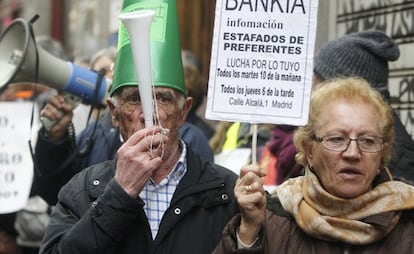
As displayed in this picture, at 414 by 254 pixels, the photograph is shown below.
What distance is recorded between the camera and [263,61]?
372 cm

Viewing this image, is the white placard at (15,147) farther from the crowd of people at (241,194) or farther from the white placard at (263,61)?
the white placard at (263,61)

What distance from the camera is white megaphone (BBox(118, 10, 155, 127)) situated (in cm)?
376

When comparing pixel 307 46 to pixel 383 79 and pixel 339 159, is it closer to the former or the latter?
pixel 339 159

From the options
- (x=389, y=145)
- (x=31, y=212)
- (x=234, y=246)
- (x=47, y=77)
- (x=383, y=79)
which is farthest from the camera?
(x=31, y=212)

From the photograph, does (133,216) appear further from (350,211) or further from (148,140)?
(350,211)

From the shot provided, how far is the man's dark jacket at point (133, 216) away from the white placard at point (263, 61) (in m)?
0.37

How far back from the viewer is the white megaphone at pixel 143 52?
148 inches

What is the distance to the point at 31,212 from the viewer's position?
6.90 metres

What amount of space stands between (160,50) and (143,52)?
277mm

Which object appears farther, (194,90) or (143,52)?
(194,90)

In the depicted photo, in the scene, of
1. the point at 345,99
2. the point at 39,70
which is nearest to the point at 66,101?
the point at 39,70

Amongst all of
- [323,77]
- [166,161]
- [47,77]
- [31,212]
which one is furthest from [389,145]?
[31,212]

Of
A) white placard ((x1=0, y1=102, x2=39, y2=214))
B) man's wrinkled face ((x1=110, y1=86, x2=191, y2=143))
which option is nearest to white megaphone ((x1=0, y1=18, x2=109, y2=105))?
white placard ((x1=0, y1=102, x2=39, y2=214))

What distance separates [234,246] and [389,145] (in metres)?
0.69
